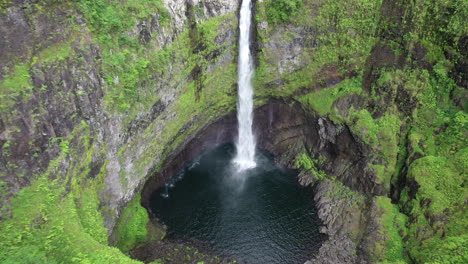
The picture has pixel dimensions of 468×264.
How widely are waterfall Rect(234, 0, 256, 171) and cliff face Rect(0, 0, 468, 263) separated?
74 centimetres

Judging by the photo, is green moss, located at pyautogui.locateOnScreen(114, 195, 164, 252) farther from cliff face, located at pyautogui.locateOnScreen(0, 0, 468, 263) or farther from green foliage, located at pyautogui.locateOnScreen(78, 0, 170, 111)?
green foliage, located at pyautogui.locateOnScreen(78, 0, 170, 111)

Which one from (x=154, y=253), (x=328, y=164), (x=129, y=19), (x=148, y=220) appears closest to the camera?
(x=129, y=19)

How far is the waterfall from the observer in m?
25.0

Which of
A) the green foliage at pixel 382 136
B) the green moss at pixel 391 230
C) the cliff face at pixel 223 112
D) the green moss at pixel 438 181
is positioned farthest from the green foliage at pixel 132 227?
the green moss at pixel 438 181

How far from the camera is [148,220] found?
69.2 ft

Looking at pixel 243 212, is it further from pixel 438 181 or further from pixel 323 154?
pixel 438 181

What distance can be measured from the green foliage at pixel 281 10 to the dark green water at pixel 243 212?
1238cm

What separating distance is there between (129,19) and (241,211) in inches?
578

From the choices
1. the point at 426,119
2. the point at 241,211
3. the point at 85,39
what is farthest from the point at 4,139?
the point at 426,119

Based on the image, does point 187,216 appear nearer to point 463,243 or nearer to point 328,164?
point 328,164

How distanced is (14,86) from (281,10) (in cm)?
1863

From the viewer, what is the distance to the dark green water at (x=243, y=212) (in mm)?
20125

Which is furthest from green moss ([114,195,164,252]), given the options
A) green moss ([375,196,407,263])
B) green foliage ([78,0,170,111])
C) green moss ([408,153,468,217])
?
green moss ([408,153,468,217])

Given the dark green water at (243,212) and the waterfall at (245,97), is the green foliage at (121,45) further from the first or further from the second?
the dark green water at (243,212)
